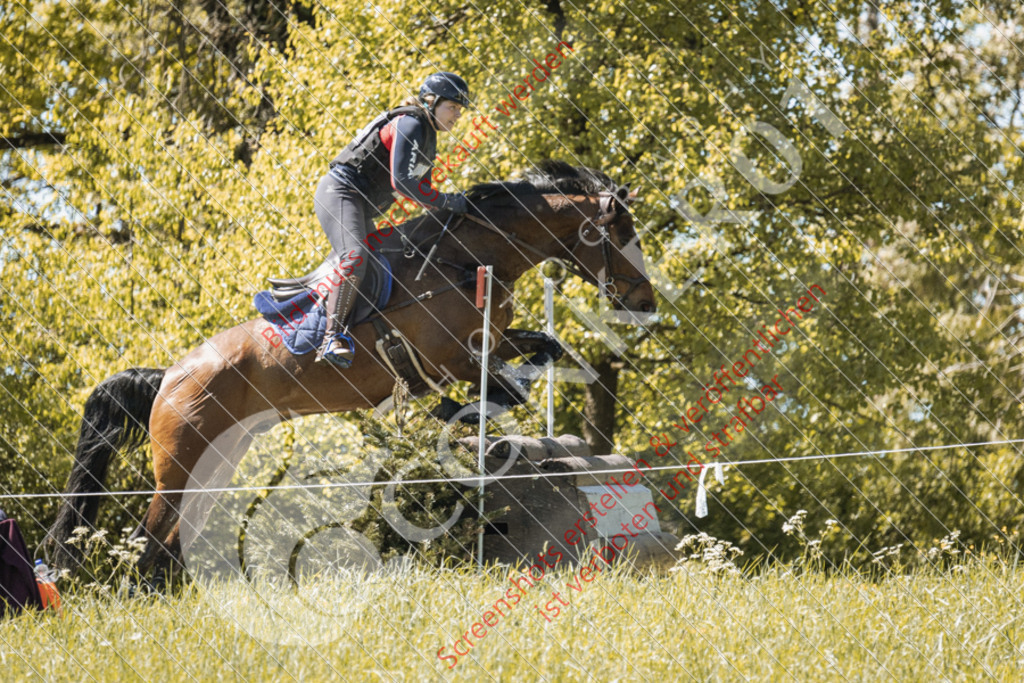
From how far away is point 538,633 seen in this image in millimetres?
3902

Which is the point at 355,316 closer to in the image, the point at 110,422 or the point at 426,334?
the point at 426,334

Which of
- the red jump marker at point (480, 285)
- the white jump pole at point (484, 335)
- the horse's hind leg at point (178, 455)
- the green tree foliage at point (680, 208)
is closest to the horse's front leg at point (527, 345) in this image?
the white jump pole at point (484, 335)

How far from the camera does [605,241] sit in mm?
→ 4789

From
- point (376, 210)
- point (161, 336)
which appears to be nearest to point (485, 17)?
point (161, 336)

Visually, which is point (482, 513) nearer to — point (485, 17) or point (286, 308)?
point (286, 308)

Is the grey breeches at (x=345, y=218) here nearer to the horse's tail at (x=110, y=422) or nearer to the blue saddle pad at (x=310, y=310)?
the blue saddle pad at (x=310, y=310)

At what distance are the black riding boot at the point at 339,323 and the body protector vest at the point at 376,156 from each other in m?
0.47

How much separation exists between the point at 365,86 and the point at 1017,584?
648 cm

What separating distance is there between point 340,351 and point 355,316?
0.73 ft

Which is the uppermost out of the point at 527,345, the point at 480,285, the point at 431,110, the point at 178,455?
the point at 431,110

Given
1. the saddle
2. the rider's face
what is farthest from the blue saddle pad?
the rider's face

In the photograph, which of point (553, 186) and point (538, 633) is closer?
point (538, 633)

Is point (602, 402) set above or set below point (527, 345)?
below

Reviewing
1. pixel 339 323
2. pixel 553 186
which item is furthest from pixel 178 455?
pixel 553 186
